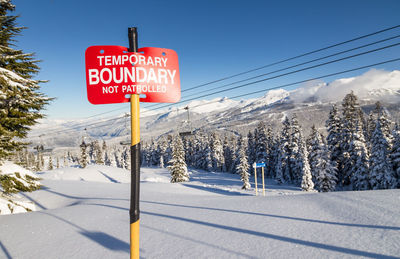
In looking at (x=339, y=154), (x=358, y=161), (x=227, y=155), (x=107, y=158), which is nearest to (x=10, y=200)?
(x=358, y=161)

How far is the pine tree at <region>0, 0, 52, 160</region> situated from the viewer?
8.89 metres

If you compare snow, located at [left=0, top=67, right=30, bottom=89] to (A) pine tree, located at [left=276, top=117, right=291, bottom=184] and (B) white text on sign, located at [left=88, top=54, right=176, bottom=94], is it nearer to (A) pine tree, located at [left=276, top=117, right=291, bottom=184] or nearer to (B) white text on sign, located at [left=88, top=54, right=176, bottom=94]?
(B) white text on sign, located at [left=88, top=54, right=176, bottom=94]

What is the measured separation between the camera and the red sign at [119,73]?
8.83ft

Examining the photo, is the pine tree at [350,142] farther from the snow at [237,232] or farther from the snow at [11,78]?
the snow at [11,78]

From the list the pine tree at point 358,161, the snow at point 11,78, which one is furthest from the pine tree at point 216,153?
the snow at point 11,78

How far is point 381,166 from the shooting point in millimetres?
25406

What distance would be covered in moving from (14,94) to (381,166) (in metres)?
36.4

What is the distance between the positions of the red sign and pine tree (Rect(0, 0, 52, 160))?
9024 millimetres

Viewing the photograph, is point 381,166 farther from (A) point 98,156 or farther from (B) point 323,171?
(A) point 98,156

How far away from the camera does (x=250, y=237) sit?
4.74m

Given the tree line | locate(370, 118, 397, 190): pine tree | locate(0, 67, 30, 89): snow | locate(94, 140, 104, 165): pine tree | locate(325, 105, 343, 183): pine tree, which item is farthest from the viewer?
locate(94, 140, 104, 165): pine tree

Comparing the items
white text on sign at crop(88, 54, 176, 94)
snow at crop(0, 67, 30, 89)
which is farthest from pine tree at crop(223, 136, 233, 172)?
white text on sign at crop(88, 54, 176, 94)

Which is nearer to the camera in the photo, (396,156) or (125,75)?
(125,75)

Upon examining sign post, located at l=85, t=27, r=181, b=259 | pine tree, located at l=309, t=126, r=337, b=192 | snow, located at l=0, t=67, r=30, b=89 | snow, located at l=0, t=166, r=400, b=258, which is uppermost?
snow, located at l=0, t=67, r=30, b=89
